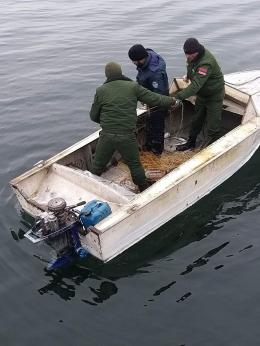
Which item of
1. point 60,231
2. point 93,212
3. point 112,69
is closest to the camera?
point 60,231

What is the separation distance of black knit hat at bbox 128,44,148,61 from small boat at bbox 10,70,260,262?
4.67ft

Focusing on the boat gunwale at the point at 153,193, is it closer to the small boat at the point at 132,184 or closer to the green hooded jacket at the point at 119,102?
the small boat at the point at 132,184

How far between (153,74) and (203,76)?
0.82 m

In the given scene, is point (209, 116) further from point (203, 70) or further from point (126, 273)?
point (126, 273)

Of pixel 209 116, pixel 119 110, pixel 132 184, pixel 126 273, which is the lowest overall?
pixel 126 273

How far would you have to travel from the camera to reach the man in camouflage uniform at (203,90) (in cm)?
779

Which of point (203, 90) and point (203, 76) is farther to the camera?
point (203, 90)

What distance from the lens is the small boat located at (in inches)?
256

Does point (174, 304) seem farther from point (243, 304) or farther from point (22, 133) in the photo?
point (22, 133)

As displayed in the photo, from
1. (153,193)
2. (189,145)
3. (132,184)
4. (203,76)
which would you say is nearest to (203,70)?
(203,76)

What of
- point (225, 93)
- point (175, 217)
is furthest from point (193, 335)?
point (225, 93)

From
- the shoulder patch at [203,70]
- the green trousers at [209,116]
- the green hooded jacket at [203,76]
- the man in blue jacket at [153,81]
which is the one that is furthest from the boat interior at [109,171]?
the shoulder patch at [203,70]

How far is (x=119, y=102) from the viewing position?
6.88m

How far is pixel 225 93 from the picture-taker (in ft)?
29.3
